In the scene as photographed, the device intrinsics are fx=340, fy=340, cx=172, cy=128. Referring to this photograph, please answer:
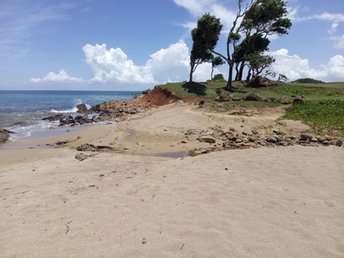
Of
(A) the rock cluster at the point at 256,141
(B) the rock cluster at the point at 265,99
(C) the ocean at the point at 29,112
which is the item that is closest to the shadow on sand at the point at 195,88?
(B) the rock cluster at the point at 265,99

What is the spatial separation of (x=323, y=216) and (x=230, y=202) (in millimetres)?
1752

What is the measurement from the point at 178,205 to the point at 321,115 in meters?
16.7

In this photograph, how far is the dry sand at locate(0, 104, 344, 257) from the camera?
5.18m

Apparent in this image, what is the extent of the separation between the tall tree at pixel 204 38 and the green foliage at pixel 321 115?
53.1 feet

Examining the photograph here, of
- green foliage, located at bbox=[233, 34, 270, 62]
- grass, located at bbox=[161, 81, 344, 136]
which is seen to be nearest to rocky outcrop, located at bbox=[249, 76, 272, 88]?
grass, located at bbox=[161, 81, 344, 136]

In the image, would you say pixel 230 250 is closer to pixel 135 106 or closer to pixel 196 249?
pixel 196 249

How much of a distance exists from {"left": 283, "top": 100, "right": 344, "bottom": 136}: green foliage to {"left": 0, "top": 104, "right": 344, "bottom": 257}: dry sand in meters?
5.34

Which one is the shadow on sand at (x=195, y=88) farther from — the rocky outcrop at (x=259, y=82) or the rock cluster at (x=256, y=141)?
the rock cluster at (x=256, y=141)

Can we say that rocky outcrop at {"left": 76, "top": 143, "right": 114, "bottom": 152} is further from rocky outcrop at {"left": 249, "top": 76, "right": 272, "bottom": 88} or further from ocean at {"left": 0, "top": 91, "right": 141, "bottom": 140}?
rocky outcrop at {"left": 249, "top": 76, "right": 272, "bottom": 88}

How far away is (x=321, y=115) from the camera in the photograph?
67.8 ft

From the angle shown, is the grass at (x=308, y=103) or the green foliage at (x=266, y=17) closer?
the grass at (x=308, y=103)

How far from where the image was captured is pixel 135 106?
1438 inches

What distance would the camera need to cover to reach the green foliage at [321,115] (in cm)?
1733

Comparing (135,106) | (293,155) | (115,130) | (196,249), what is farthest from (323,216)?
(135,106)
